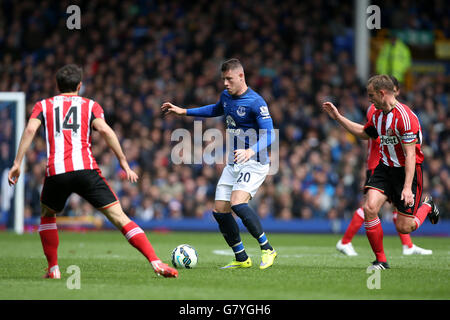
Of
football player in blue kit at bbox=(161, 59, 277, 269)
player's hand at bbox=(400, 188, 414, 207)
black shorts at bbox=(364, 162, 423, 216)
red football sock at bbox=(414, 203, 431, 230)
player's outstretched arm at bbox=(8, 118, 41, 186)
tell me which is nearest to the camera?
player's outstretched arm at bbox=(8, 118, 41, 186)

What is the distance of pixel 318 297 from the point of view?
20.8 feet

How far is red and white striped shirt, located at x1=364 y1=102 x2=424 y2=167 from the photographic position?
8250 millimetres

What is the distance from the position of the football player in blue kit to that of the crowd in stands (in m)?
9.60

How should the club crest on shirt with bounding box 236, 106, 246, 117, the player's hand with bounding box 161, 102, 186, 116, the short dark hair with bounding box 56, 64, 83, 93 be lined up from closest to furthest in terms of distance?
1. the short dark hair with bounding box 56, 64, 83, 93
2. the club crest on shirt with bounding box 236, 106, 246, 117
3. the player's hand with bounding box 161, 102, 186, 116

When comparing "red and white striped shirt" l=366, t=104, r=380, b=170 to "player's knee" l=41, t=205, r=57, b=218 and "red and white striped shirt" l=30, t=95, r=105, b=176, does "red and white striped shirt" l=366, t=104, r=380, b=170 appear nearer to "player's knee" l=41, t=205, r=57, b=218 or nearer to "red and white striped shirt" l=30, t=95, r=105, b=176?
"red and white striped shirt" l=30, t=95, r=105, b=176

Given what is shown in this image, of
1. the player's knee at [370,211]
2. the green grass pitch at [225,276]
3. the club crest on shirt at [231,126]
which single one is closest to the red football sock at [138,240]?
the green grass pitch at [225,276]

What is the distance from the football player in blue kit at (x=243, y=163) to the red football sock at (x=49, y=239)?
80.0 inches

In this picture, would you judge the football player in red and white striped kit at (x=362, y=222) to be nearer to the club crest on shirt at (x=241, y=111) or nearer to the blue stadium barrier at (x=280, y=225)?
the club crest on shirt at (x=241, y=111)

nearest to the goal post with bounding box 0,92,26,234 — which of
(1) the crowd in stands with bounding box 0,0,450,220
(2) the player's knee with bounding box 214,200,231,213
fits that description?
(1) the crowd in stands with bounding box 0,0,450,220

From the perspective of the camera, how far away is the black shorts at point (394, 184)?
Result: 28.1 feet

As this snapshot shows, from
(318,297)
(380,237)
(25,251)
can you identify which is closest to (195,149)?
(25,251)

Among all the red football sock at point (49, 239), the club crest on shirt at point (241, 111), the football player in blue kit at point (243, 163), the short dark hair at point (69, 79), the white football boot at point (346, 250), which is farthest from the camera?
the white football boot at point (346, 250)

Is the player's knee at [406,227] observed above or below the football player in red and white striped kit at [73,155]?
below

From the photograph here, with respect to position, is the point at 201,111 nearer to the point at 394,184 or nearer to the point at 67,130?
the point at 67,130
